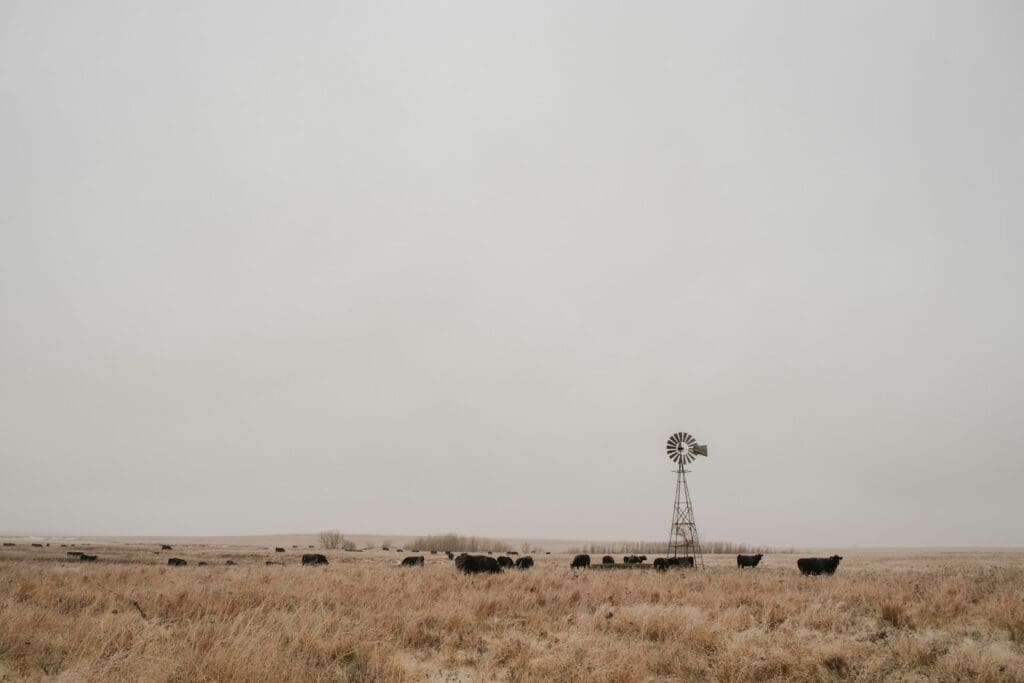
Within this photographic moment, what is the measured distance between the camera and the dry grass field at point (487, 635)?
863 cm

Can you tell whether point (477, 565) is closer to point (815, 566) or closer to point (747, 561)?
point (815, 566)

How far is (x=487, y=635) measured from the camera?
11.7m

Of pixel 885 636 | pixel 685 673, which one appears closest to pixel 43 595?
pixel 685 673

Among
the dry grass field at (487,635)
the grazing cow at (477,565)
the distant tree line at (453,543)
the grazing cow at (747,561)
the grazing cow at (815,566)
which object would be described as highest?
the dry grass field at (487,635)

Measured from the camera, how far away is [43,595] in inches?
536

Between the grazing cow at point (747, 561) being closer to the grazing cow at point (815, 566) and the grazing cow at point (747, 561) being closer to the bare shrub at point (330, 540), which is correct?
the grazing cow at point (815, 566)

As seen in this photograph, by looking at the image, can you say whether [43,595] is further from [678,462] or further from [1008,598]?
[678,462]

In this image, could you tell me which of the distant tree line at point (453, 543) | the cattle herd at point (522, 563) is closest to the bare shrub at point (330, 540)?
the distant tree line at point (453, 543)

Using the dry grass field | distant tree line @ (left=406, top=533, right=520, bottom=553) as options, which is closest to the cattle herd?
the dry grass field

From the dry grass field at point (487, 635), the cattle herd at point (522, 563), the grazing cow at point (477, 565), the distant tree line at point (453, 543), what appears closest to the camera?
the dry grass field at point (487, 635)

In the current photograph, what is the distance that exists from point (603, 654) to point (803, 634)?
217 inches

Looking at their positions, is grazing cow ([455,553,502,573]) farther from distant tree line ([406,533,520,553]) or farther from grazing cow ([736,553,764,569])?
Result: distant tree line ([406,533,520,553])

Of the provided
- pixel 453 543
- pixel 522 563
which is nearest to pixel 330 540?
pixel 453 543

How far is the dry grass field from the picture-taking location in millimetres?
8633
